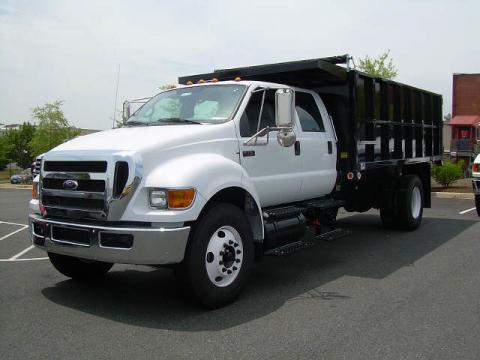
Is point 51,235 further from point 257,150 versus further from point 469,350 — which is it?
point 469,350

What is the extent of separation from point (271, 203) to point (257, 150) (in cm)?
75

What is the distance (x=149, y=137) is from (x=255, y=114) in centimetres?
147

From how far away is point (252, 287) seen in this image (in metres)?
5.82

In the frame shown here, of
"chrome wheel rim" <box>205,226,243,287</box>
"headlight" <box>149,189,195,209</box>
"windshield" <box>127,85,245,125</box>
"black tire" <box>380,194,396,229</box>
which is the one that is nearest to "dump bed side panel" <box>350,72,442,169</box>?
"black tire" <box>380,194,396,229</box>

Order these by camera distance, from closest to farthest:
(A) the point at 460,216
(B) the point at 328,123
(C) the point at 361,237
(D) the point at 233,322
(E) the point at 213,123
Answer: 1. (D) the point at 233,322
2. (E) the point at 213,123
3. (B) the point at 328,123
4. (C) the point at 361,237
5. (A) the point at 460,216

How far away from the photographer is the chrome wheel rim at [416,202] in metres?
9.70

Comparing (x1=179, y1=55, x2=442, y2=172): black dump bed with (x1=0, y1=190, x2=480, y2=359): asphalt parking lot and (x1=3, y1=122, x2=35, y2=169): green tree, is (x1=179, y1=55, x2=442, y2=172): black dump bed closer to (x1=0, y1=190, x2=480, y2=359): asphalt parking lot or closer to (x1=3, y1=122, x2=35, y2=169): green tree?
(x1=0, y1=190, x2=480, y2=359): asphalt parking lot

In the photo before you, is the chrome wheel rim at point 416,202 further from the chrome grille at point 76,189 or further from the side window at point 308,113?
the chrome grille at point 76,189

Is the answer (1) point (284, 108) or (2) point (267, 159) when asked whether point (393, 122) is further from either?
(1) point (284, 108)

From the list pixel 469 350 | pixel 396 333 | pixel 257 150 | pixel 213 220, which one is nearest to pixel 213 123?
pixel 257 150

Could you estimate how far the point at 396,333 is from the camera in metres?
4.30

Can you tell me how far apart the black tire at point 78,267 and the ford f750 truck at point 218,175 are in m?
0.01

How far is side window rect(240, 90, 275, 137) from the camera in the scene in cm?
584

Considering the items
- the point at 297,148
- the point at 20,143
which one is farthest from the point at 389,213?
the point at 20,143
